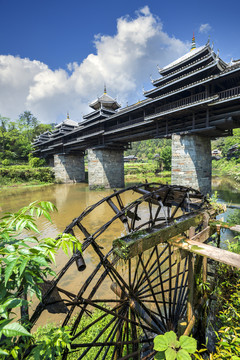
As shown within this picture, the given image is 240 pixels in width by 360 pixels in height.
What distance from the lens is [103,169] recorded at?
18.7 meters

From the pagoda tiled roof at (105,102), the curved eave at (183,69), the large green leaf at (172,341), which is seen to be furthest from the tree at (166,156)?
the large green leaf at (172,341)

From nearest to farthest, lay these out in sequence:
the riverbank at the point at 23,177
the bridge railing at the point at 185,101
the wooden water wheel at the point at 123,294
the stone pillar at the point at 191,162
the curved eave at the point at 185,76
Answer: the wooden water wheel at the point at 123,294
the curved eave at the point at 185,76
the bridge railing at the point at 185,101
the stone pillar at the point at 191,162
the riverbank at the point at 23,177

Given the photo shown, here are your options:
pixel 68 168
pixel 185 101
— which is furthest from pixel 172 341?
pixel 68 168

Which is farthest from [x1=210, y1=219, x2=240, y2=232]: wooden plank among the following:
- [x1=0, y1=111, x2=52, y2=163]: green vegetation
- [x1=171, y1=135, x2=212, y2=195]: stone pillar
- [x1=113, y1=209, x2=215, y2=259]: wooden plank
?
[x1=0, y1=111, x2=52, y2=163]: green vegetation

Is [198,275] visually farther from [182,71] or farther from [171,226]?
[182,71]

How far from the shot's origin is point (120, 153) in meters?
20.3

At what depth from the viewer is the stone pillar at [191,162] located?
10586 mm

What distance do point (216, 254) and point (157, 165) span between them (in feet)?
112

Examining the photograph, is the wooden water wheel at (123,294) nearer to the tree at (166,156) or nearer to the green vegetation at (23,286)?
the green vegetation at (23,286)

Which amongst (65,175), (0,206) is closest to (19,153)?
(65,175)

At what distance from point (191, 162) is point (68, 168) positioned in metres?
20.1

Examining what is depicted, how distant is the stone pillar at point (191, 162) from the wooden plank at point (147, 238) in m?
8.88

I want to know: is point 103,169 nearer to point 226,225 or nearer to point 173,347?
point 226,225

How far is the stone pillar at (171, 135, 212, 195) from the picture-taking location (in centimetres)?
1059
